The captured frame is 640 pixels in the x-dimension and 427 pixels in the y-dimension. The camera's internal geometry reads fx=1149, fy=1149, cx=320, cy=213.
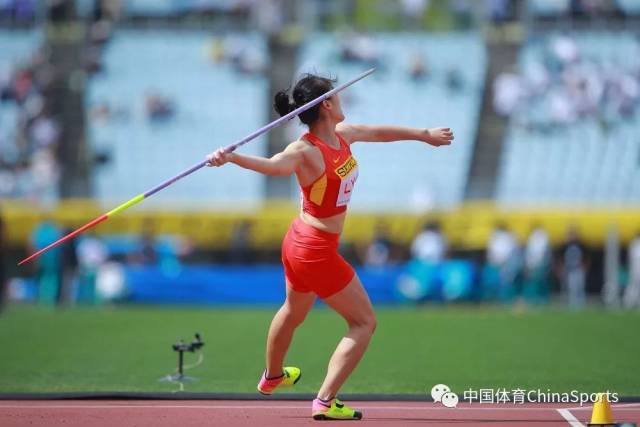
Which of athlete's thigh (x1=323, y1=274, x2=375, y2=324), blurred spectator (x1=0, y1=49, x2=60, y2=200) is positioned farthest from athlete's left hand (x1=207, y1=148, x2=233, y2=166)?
blurred spectator (x1=0, y1=49, x2=60, y2=200)

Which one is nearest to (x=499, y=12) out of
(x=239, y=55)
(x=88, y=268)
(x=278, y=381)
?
(x=239, y=55)

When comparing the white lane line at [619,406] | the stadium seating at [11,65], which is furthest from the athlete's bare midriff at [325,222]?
the stadium seating at [11,65]

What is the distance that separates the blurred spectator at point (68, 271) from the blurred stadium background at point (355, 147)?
0.04 m

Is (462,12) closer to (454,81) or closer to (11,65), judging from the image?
(454,81)

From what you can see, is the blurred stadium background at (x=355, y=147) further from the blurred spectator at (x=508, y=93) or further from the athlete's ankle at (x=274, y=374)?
the athlete's ankle at (x=274, y=374)

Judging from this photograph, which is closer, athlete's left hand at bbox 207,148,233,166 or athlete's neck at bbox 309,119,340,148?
Answer: athlete's left hand at bbox 207,148,233,166

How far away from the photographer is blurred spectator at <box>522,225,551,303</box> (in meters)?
22.0

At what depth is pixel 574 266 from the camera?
876 inches

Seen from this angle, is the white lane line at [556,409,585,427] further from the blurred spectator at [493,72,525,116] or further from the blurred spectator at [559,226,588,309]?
the blurred spectator at [493,72,525,116]

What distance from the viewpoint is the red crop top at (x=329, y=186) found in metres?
7.66

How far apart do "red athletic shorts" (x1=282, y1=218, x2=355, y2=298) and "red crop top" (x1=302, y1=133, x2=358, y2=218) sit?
0.14 meters

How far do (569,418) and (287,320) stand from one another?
6.64 ft

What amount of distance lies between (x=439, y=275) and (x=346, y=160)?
49.0 feet

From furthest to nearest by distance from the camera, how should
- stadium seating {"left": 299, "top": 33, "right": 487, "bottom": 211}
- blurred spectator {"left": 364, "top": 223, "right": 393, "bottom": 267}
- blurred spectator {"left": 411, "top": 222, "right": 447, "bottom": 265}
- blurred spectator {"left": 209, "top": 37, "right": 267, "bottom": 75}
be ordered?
blurred spectator {"left": 209, "top": 37, "right": 267, "bottom": 75}, stadium seating {"left": 299, "top": 33, "right": 487, "bottom": 211}, blurred spectator {"left": 364, "top": 223, "right": 393, "bottom": 267}, blurred spectator {"left": 411, "top": 222, "right": 447, "bottom": 265}
